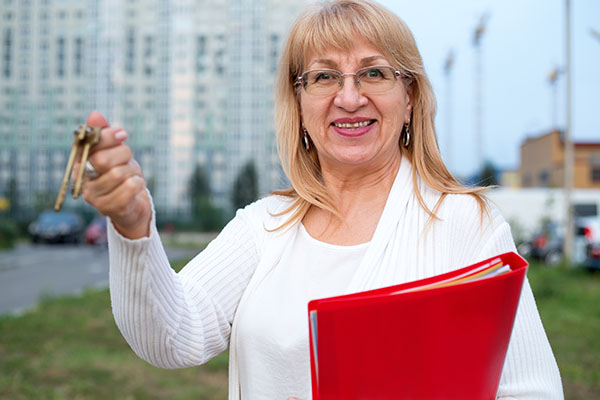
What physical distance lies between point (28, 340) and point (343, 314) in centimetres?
596

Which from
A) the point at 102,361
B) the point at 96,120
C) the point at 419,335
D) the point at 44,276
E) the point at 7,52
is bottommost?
the point at 44,276

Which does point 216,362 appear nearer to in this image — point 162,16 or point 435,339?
point 435,339

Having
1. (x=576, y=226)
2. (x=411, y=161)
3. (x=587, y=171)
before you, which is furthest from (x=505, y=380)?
(x=587, y=171)

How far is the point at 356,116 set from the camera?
1512 millimetres

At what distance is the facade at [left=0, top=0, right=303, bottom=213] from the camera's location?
53281mm

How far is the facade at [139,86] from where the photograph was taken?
175ft

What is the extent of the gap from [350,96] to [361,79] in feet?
0.18

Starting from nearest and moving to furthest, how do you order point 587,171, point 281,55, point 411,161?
point 411,161, point 281,55, point 587,171

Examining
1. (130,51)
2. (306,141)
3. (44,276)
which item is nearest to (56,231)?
(44,276)

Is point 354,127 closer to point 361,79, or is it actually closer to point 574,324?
point 361,79

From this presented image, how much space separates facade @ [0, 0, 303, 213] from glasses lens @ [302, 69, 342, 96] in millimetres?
51298

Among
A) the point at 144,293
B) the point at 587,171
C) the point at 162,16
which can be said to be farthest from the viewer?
the point at 162,16

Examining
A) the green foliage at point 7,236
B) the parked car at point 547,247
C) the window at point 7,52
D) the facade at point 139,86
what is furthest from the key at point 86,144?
the window at point 7,52

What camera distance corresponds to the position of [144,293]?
1.18 metres
